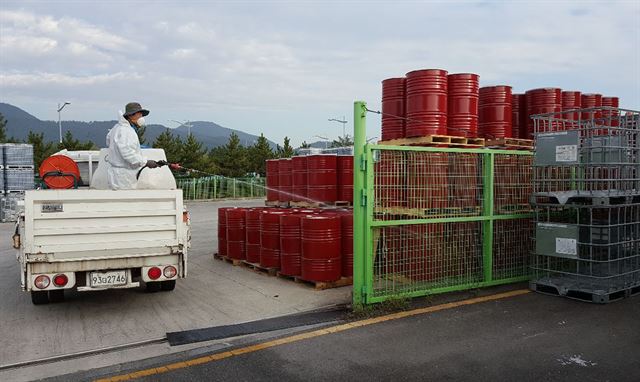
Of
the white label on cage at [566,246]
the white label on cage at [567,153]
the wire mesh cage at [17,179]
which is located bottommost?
the white label on cage at [566,246]

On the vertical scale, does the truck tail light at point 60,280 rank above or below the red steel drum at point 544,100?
below

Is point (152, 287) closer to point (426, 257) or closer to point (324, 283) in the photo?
point (324, 283)

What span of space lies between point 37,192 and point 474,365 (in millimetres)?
5145

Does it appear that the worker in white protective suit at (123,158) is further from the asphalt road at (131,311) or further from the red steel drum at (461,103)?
the red steel drum at (461,103)

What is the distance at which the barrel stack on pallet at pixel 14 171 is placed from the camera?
20.5 m

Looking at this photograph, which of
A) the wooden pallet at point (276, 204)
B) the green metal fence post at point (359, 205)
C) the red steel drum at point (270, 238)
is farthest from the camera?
the wooden pallet at point (276, 204)

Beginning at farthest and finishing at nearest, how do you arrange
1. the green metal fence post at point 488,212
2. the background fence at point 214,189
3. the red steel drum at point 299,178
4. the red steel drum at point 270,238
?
the background fence at point 214,189, the red steel drum at point 299,178, the red steel drum at point 270,238, the green metal fence post at point 488,212

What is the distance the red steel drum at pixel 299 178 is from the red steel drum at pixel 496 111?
3.38 metres

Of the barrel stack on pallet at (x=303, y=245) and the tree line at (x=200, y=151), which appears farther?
the tree line at (x=200, y=151)

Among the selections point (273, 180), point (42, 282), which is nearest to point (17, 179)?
point (273, 180)

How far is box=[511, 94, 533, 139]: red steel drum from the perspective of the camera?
9680 mm

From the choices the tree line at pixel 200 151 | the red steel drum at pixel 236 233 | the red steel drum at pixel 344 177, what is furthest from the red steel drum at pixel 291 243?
the tree line at pixel 200 151

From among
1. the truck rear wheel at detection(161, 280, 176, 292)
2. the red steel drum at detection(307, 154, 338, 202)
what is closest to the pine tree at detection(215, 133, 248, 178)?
the red steel drum at detection(307, 154, 338, 202)

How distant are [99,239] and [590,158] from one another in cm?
679
